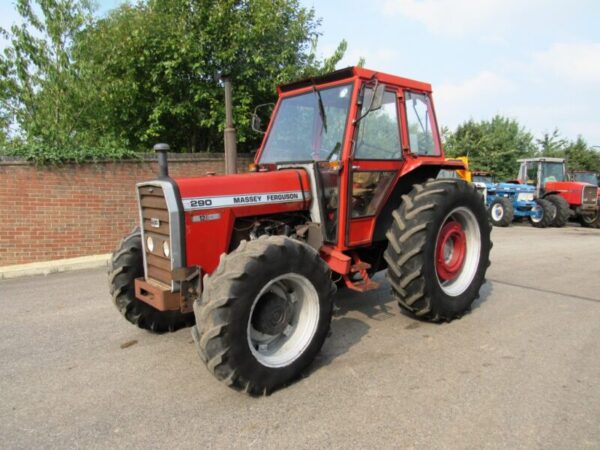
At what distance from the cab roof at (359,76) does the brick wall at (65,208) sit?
554cm

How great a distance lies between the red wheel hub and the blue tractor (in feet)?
37.3

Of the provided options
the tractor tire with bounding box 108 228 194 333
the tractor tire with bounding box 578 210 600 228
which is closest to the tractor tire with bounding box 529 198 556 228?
the tractor tire with bounding box 578 210 600 228

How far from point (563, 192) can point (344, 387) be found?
15.3 metres

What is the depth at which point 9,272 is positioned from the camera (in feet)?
23.3

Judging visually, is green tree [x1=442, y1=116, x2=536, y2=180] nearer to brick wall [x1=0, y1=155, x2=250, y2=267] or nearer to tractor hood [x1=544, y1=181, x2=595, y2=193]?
tractor hood [x1=544, y1=181, x2=595, y2=193]

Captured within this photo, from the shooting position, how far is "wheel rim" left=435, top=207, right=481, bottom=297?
14.5 ft

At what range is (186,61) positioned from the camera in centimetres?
941

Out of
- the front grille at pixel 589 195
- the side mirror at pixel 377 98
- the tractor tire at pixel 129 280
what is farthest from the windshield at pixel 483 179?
the tractor tire at pixel 129 280

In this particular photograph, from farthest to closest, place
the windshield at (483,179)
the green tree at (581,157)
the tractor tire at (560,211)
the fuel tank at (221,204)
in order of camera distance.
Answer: the green tree at (581,157), the windshield at (483,179), the tractor tire at (560,211), the fuel tank at (221,204)

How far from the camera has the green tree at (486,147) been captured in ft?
89.9

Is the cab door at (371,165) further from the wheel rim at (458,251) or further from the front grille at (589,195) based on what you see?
the front grille at (589,195)

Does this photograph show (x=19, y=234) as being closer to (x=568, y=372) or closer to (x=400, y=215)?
(x=400, y=215)

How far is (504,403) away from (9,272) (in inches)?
294

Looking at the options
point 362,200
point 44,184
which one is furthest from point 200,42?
point 362,200
